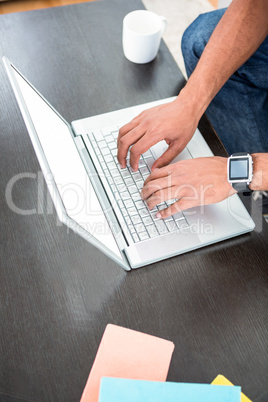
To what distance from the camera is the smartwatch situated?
80 cm

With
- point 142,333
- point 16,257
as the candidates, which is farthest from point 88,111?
point 142,333

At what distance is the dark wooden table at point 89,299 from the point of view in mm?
630

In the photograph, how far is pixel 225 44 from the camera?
0.92 meters

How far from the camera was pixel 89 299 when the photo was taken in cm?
69

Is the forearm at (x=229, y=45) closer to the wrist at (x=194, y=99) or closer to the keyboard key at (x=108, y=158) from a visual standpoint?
the wrist at (x=194, y=99)

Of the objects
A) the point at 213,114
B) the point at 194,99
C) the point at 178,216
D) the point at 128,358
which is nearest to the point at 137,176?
the point at 178,216

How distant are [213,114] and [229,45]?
287mm

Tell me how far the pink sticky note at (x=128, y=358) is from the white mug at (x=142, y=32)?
63 cm

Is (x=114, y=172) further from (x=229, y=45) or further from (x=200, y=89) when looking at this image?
(x=229, y=45)

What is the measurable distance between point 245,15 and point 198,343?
2.41 ft

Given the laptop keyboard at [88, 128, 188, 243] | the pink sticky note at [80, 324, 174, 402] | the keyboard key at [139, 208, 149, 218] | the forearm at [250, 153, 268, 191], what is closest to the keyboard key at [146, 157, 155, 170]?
the laptop keyboard at [88, 128, 188, 243]

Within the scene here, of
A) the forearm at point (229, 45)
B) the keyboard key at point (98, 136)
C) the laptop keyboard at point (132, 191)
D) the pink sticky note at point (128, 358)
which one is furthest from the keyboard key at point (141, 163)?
the pink sticky note at point (128, 358)

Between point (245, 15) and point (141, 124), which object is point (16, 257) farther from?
point (245, 15)

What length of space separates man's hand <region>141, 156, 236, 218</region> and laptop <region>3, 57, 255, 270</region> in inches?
1.0
